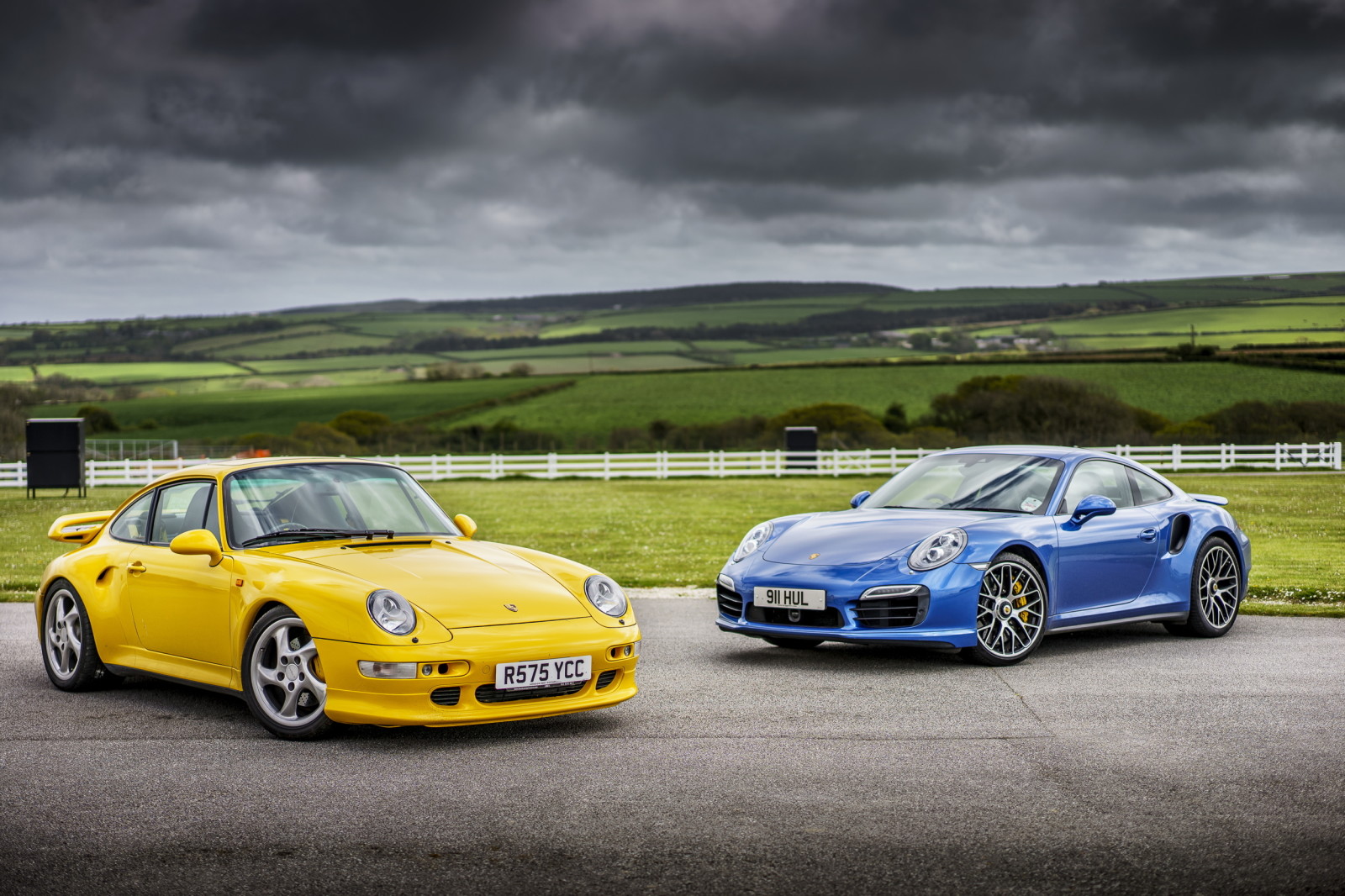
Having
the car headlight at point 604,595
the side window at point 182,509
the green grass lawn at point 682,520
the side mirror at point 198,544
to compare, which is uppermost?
the side window at point 182,509

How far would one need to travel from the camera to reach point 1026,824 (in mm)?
5051

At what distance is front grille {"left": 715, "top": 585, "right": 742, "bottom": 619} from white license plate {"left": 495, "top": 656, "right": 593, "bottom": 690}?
2.55 meters

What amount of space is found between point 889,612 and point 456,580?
2973 millimetres

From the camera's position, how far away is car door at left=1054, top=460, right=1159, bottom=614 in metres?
9.30

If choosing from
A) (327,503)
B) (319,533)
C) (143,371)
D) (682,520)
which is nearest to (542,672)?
(319,533)

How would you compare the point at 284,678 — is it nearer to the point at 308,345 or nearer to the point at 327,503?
the point at 327,503

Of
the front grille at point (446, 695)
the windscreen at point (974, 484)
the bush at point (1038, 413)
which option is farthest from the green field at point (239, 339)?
the front grille at point (446, 695)

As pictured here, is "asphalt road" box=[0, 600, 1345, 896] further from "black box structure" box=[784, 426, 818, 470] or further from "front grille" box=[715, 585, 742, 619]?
"black box structure" box=[784, 426, 818, 470]

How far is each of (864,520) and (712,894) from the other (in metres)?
5.42

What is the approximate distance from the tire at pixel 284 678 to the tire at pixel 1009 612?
13.5ft

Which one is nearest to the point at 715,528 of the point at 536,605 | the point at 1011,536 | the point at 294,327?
the point at 1011,536

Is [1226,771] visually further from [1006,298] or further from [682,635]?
[1006,298]

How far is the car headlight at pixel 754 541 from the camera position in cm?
955

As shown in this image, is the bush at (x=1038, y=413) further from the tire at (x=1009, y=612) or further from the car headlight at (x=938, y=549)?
the car headlight at (x=938, y=549)
